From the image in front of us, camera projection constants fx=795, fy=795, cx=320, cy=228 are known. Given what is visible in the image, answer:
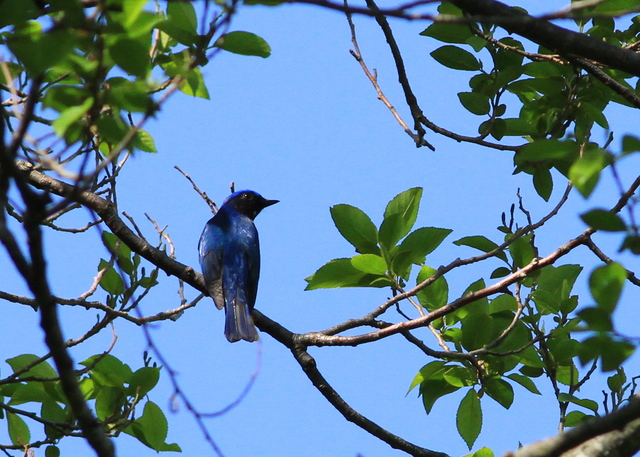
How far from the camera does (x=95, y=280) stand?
4.29m

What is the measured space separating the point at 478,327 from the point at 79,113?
2.56m

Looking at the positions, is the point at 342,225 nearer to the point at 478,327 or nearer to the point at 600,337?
the point at 478,327

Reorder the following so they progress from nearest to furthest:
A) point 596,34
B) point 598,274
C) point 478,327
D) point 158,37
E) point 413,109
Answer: point 598,274, point 158,37, point 478,327, point 596,34, point 413,109

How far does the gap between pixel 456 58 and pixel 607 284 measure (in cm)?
256

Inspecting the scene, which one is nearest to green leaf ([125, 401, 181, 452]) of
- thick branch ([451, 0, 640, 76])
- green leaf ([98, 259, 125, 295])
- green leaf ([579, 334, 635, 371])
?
green leaf ([98, 259, 125, 295])

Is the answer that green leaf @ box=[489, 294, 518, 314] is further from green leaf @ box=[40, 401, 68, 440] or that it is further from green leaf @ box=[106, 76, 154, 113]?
green leaf @ box=[106, 76, 154, 113]

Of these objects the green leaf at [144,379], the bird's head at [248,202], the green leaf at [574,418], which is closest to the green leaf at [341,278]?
the green leaf at [144,379]

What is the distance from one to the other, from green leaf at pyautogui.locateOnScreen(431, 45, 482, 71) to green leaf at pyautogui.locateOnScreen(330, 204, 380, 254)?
2.96ft

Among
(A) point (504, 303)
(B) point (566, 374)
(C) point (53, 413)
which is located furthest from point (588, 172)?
(C) point (53, 413)

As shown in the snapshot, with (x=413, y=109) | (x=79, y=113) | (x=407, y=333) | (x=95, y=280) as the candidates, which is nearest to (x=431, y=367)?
(x=407, y=333)

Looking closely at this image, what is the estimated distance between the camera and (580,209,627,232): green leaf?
180 cm

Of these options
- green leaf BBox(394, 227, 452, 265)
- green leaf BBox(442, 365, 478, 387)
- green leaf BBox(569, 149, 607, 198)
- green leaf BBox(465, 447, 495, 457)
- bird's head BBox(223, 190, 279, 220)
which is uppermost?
bird's head BBox(223, 190, 279, 220)

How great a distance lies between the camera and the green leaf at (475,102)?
13.5 feet

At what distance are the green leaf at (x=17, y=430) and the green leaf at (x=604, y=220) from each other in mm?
3309
